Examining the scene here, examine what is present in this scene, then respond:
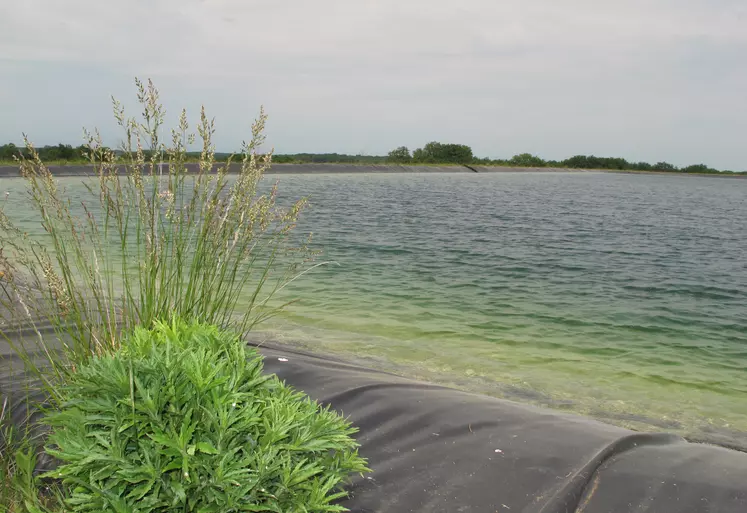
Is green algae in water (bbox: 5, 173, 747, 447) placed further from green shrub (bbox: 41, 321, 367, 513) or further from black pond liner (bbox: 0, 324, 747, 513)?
green shrub (bbox: 41, 321, 367, 513)

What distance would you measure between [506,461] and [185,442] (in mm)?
1259

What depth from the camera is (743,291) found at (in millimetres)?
8500

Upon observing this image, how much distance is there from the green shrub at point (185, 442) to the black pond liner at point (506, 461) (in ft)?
1.35

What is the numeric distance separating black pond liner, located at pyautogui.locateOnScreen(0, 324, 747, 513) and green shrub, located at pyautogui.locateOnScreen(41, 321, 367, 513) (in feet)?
1.35

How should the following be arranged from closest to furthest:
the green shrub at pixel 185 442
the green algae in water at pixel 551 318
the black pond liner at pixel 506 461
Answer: the green shrub at pixel 185 442 → the black pond liner at pixel 506 461 → the green algae in water at pixel 551 318

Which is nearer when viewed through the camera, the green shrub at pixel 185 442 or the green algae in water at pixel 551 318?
the green shrub at pixel 185 442

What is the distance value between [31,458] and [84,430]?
69 centimetres

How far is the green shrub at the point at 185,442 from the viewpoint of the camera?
161cm

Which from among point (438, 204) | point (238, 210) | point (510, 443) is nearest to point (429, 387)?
point (510, 443)

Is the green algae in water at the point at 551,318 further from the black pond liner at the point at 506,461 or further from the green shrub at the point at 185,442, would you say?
the green shrub at the point at 185,442

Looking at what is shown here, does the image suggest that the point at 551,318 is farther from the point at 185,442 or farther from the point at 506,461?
the point at 185,442

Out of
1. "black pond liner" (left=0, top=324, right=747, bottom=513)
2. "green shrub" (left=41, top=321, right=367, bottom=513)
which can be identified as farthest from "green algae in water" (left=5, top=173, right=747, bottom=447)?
"green shrub" (left=41, top=321, right=367, bottom=513)

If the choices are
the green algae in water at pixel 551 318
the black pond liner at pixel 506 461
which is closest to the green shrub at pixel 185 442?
the black pond liner at pixel 506 461

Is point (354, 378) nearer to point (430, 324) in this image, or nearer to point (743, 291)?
point (430, 324)
